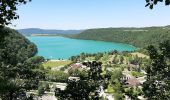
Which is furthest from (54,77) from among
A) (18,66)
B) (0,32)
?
(0,32)

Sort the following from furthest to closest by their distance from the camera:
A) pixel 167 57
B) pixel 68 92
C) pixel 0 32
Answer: pixel 68 92 < pixel 167 57 < pixel 0 32

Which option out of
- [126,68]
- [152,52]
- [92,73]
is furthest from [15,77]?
[126,68]

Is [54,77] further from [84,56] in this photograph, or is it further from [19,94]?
[19,94]

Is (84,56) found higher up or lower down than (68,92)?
lower down

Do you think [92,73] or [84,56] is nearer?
[92,73]

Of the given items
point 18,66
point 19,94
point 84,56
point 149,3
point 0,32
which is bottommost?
point 84,56

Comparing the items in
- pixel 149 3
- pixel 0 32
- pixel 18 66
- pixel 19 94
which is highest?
pixel 149 3

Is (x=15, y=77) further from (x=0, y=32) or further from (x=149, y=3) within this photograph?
(x=149, y=3)

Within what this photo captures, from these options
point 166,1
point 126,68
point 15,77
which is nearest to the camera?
point 166,1

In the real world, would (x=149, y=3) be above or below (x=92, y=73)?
above

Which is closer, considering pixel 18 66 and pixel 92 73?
pixel 92 73
